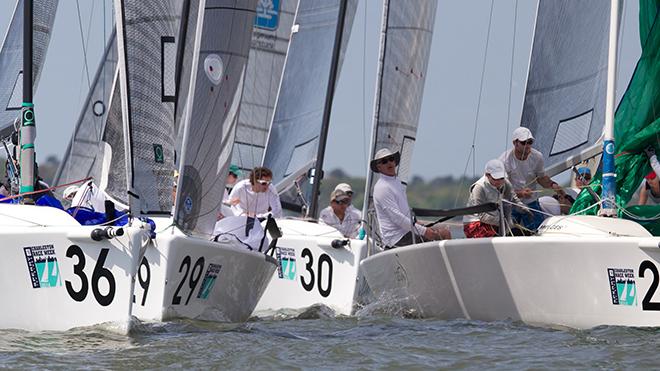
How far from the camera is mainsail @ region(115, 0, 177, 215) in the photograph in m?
9.88

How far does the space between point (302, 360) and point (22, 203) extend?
8.70 ft

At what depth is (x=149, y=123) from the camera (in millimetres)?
9992

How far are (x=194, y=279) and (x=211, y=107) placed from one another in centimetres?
123

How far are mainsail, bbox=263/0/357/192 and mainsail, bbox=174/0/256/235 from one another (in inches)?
246

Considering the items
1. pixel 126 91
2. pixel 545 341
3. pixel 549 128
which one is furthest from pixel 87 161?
pixel 545 341

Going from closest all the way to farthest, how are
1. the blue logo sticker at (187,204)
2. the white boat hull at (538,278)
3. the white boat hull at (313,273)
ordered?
the white boat hull at (538,278) → the blue logo sticker at (187,204) → the white boat hull at (313,273)

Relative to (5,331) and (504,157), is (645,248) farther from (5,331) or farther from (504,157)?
(5,331)

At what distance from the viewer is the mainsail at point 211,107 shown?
394 inches

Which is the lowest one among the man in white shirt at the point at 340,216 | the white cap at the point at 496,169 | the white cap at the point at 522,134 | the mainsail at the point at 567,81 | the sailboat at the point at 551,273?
the man in white shirt at the point at 340,216

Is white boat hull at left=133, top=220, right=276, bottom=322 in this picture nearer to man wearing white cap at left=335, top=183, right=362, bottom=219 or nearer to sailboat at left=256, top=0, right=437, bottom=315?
sailboat at left=256, top=0, right=437, bottom=315

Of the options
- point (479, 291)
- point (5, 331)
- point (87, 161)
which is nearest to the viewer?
point (5, 331)

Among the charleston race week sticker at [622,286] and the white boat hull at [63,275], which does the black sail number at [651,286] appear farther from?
the white boat hull at [63,275]

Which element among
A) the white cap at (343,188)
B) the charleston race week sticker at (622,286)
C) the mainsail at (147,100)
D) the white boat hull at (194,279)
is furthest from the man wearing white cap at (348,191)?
the charleston race week sticker at (622,286)

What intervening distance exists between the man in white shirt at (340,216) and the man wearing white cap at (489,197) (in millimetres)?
3507
